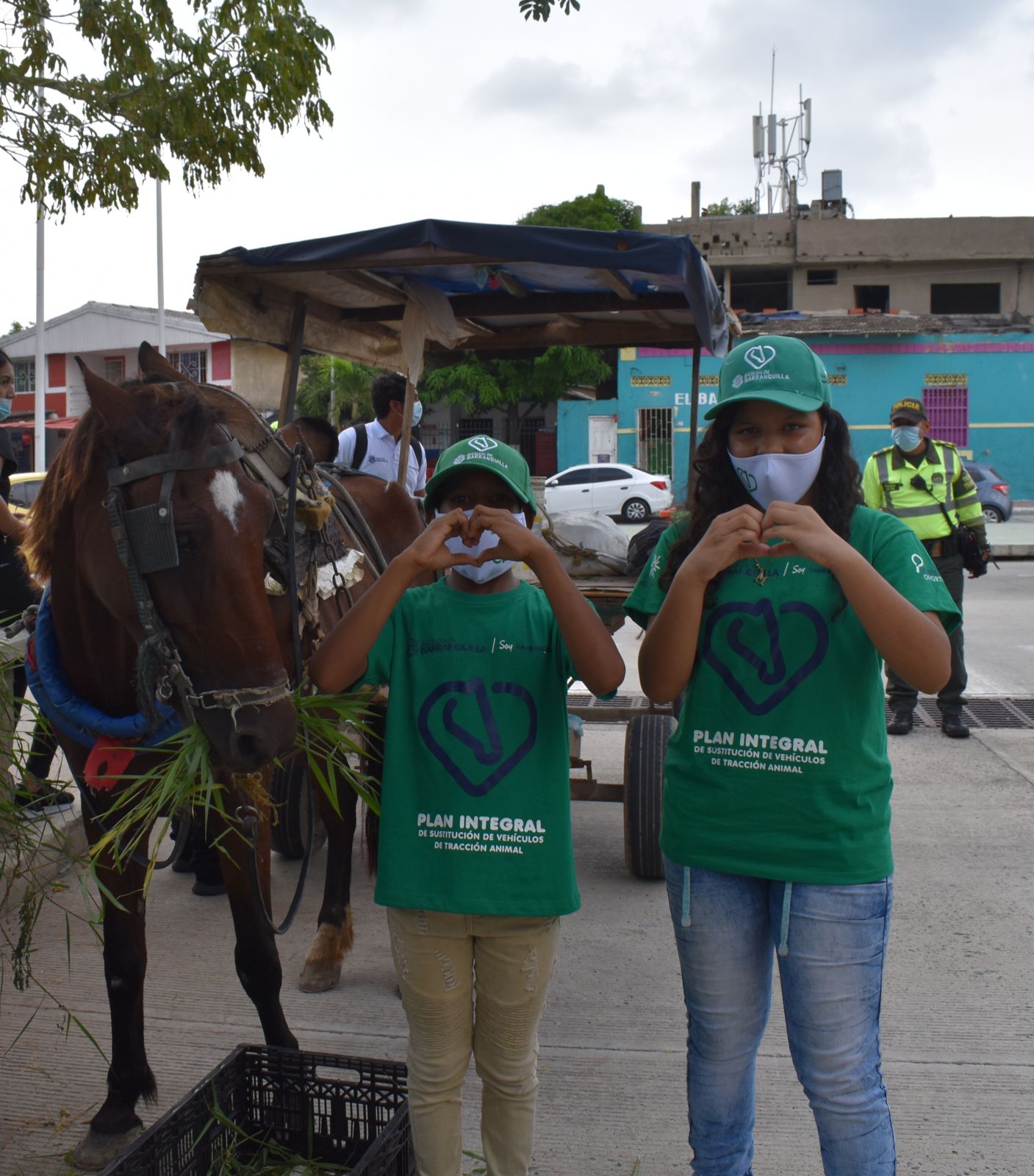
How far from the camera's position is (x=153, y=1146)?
2275mm

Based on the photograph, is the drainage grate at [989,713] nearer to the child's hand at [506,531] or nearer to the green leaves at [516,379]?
the child's hand at [506,531]

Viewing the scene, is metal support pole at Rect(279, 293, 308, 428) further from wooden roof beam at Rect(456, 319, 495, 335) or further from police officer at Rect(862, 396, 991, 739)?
police officer at Rect(862, 396, 991, 739)

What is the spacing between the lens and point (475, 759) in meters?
2.25

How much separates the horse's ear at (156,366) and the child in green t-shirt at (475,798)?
0.98 metres

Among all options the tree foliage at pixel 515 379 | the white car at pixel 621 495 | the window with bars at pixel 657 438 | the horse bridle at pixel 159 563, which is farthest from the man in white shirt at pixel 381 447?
the window with bars at pixel 657 438

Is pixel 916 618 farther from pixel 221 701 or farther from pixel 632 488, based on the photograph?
pixel 632 488

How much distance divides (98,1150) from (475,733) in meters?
1.65

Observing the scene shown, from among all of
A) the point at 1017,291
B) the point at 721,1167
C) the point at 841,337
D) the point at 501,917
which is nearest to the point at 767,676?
the point at 501,917

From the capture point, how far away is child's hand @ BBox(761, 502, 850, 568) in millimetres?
1907

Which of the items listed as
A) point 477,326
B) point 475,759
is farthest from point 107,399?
point 477,326

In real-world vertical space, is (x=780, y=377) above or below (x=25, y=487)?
above

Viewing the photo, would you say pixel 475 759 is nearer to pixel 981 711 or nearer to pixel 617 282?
pixel 617 282

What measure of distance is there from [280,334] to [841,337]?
27031 mm

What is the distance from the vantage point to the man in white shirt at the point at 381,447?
232 inches
